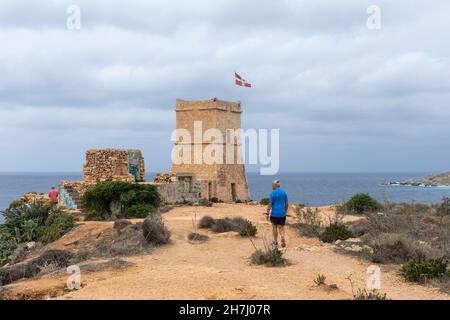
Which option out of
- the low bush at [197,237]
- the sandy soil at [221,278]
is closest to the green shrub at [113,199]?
the low bush at [197,237]

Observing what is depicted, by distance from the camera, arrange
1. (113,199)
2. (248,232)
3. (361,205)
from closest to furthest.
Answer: (248,232) → (113,199) → (361,205)

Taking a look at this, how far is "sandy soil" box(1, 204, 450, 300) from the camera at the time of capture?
27.7 feet

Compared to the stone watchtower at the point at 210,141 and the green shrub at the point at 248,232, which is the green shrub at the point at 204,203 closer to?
the stone watchtower at the point at 210,141

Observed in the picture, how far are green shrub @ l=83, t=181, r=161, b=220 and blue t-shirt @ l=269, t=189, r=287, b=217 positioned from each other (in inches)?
412

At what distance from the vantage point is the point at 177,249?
→ 13164 mm

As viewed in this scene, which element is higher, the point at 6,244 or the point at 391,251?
the point at 391,251

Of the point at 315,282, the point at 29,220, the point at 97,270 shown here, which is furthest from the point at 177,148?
the point at 315,282

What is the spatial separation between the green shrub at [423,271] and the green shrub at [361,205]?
42.3 feet

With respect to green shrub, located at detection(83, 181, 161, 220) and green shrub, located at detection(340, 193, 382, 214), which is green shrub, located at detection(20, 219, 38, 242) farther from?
green shrub, located at detection(340, 193, 382, 214)

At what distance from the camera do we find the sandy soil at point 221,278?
8430 millimetres

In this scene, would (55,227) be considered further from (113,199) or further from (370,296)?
(370,296)

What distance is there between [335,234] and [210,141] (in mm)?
16513

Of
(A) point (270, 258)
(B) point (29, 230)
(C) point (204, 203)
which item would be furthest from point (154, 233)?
(C) point (204, 203)

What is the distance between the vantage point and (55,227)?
695 inches
